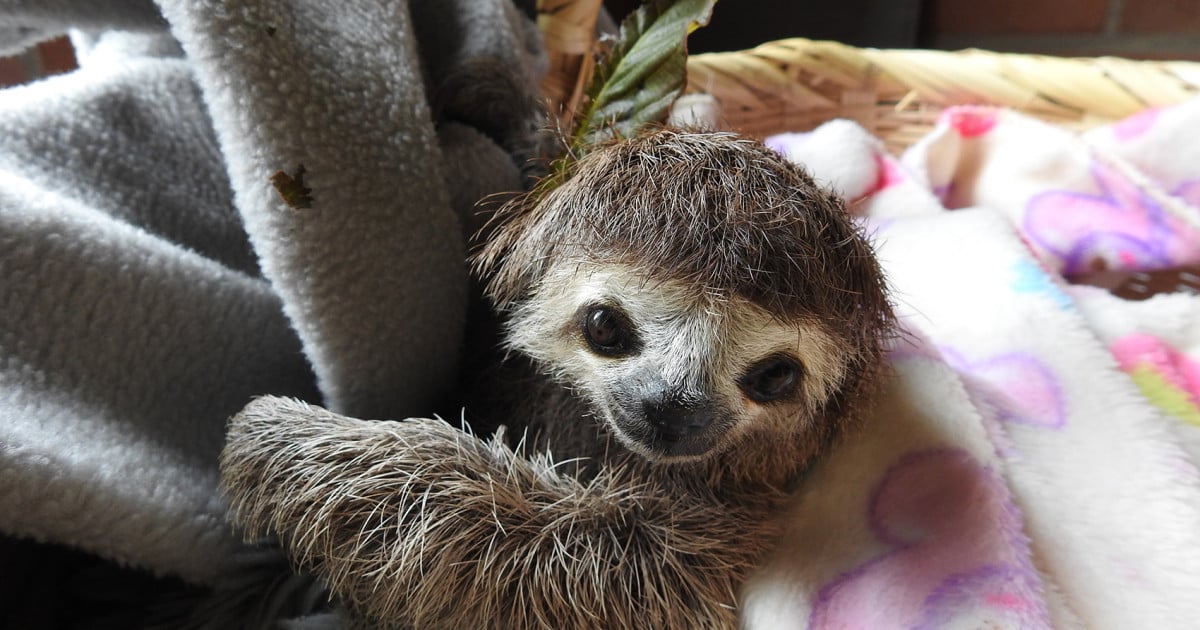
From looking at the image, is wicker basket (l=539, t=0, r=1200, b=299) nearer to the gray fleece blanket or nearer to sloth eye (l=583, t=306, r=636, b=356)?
the gray fleece blanket

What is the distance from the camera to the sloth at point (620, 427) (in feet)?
2.13

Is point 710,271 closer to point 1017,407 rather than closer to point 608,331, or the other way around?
point 608,331

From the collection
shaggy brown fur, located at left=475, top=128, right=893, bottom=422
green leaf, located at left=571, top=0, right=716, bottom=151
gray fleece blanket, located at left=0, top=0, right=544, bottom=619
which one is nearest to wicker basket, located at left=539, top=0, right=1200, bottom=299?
green leaf, located at left=571, top=0, right=716, bottom=151

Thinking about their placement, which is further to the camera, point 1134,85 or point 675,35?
point 1134,85

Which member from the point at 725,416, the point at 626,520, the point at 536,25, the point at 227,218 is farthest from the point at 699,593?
the point at 536,25

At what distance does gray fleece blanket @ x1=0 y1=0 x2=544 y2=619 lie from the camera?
74cm

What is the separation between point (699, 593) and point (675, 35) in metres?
0.59

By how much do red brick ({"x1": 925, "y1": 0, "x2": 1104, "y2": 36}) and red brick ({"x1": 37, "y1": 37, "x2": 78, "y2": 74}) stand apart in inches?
79.6

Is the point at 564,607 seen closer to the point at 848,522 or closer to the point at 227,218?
the point at 848,522

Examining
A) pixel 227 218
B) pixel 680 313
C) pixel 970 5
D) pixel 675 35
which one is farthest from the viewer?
pixel 970 5

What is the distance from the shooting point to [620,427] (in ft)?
2.41

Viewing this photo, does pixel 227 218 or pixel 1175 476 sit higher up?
pixel 227 218

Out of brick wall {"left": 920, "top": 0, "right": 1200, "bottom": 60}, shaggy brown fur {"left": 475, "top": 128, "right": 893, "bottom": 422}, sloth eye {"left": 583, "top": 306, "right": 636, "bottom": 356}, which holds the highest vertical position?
shaggy brown fur {"left": 475, "top": 128, "right": 893, "bottom": 422}

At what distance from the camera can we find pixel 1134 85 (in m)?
1.45
